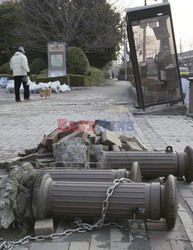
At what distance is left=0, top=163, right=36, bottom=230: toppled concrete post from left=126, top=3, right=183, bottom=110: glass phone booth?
7584 mm

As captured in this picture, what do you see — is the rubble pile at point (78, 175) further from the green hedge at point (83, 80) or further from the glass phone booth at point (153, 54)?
the green hedge at point (83, 80)

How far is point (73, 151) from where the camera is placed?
14.5 ft

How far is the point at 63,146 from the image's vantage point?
14.8ft

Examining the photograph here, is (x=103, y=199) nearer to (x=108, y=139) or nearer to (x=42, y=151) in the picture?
(x=108, y=139)

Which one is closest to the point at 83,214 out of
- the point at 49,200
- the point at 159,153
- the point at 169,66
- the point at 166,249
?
the point at 49,200

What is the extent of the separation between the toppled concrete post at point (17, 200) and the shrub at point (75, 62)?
914 inches

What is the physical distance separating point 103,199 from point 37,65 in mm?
28046

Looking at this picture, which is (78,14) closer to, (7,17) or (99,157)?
(7,17)

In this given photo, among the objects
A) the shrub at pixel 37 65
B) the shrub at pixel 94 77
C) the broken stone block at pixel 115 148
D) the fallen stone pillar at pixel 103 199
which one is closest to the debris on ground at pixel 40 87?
the shrub at pixel 94 77

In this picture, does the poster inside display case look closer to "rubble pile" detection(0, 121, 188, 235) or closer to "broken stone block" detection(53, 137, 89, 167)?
"rubble pile" detection(0, 121, 188, 235)

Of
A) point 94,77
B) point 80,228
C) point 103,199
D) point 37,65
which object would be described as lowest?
point 80,228

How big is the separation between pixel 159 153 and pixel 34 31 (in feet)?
88.7

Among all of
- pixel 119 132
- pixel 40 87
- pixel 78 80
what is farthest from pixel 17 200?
pixel 78 80

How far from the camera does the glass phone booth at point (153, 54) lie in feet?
33.8
